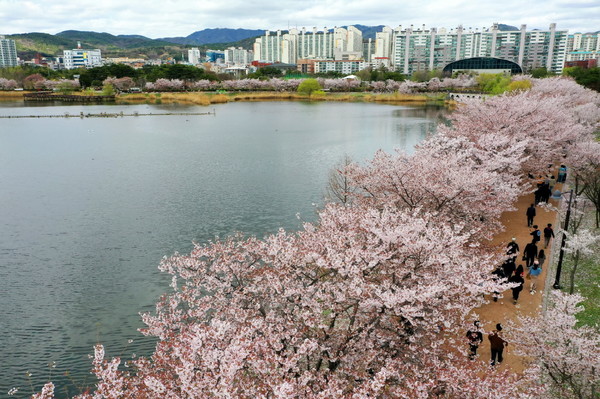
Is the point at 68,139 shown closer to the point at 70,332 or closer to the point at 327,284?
the point at 70,332

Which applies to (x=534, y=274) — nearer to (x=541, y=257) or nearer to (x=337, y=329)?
(x=541, y=257)

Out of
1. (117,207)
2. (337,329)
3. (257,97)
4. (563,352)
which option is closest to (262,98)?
(257,97)

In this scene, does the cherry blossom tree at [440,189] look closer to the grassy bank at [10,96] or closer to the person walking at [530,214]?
the person walking at [530,214]

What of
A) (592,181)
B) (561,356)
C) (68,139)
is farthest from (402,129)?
(561,356)

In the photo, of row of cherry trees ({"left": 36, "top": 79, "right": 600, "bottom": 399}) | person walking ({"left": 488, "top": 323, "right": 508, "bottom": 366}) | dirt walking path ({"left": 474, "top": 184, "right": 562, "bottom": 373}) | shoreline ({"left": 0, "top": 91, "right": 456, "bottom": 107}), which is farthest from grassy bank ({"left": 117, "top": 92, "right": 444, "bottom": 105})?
person walking ({"left": 488, "top": 323, "right": 508, "bottom": 366})

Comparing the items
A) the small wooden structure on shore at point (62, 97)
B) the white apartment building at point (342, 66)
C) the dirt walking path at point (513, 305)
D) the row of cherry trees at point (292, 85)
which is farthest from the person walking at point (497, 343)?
the white apartment building at point (342, 66)
